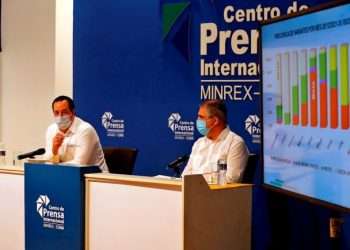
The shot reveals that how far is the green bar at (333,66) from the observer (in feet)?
9.07

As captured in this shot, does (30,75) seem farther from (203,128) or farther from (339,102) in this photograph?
(339,102)

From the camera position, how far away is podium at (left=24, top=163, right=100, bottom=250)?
12.0ft

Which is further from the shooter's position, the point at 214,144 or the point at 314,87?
the point at 214,144

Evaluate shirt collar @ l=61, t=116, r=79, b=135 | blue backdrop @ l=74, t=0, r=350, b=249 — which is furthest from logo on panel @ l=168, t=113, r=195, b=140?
shirt collar @ l=61, t=116, r=79, b=135

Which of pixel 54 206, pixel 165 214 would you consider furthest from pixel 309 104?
pixel 54 206

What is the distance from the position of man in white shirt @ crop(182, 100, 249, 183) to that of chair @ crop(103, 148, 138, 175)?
0.57 meters

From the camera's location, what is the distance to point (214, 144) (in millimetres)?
4309

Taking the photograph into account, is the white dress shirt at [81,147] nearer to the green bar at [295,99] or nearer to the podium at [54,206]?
the podium at [54,206]

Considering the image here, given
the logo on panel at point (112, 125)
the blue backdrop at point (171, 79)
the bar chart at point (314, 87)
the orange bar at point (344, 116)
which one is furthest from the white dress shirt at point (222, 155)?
the logo on panel at point (112, 125)

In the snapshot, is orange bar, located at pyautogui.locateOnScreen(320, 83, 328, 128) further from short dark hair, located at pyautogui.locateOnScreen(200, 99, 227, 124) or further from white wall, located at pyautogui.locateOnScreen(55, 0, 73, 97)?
white wall, located at pyautogui.locateOnScreen(55, 0, 73, 97)

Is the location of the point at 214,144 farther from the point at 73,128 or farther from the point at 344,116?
the point at 344,116

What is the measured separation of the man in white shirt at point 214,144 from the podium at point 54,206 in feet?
2.77

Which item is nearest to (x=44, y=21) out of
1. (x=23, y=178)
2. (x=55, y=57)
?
(x=55, y=57)

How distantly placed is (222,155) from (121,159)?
1.03m
